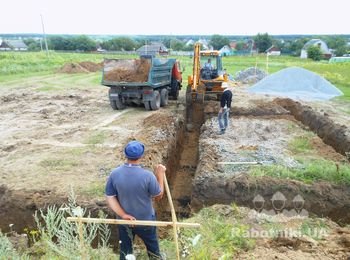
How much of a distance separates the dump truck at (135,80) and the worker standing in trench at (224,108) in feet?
11.1

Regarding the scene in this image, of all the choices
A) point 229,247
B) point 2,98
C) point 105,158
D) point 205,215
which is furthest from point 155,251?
point 2,98

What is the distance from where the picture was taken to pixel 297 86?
1934cm

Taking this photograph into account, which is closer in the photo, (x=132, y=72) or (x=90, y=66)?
(x=132, y=72)

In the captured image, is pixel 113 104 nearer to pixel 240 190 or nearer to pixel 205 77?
pixel 205 77

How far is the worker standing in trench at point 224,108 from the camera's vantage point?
34.3ft

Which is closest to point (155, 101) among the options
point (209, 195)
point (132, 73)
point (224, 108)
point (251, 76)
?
point (132, 73)

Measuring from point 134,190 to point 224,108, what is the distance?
7.07m

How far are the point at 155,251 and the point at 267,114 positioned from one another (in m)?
10.9

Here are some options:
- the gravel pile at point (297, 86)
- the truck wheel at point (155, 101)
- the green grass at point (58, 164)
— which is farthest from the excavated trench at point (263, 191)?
the gravel pile at point (297, 86)

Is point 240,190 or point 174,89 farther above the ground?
point 240,190

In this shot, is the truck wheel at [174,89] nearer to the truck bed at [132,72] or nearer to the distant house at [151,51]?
the distant house at [151,51]

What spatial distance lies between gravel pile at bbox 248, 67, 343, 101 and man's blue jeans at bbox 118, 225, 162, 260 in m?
15.3

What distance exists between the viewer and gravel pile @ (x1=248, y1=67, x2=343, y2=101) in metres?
18.4

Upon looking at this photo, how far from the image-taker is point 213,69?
607 inches
